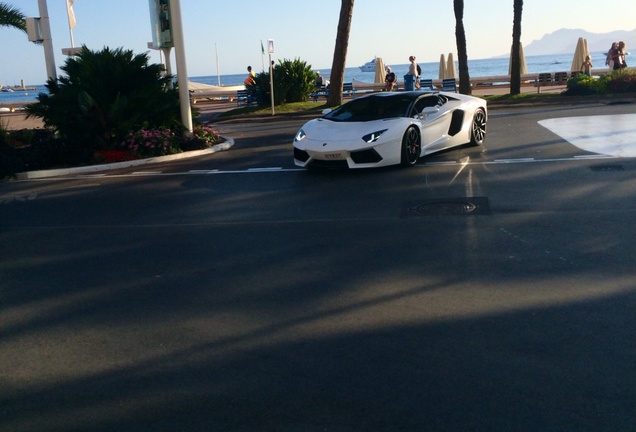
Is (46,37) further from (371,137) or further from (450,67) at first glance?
(450,67)

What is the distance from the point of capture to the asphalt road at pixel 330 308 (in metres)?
4.41

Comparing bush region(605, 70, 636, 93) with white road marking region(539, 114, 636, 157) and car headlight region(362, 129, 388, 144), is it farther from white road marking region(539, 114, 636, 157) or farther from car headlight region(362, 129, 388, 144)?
car headlight region(362, 129, 388, 144)

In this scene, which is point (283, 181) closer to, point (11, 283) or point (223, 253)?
point (223, 253)

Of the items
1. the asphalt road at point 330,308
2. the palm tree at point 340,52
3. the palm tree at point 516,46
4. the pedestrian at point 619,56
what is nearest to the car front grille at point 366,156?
the asphalt road at point 330,308

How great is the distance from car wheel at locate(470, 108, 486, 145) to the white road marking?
166 centimetres

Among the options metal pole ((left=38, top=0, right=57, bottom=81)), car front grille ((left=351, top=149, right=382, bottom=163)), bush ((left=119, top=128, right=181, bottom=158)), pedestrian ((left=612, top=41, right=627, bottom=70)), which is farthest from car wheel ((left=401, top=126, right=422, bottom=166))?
pedestrian ((left=612, top=41, right=627, bottom=70))

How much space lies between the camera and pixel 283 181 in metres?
12.4

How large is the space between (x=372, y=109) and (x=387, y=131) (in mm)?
1225

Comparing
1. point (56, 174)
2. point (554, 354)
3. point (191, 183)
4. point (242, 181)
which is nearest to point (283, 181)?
point (242, 181)

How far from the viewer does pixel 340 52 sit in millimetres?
26391

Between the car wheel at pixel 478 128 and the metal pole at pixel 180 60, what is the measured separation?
21.0 ft

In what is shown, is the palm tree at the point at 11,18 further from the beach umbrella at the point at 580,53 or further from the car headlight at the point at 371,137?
the beach umbrella at the point at 580,53

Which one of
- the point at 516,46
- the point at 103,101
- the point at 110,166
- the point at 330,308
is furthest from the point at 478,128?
the point at 516,46

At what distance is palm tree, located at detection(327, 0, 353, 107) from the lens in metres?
26.0
